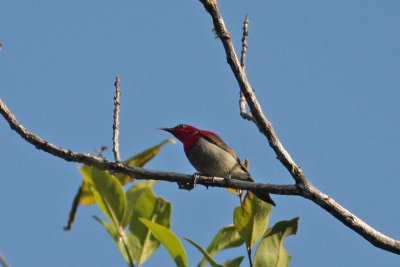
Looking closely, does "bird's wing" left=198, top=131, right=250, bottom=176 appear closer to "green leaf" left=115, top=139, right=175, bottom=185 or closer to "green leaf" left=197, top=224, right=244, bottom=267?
"green leaf" left=115, top=139, right=175, bottom=185

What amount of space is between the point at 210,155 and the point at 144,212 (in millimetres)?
2038

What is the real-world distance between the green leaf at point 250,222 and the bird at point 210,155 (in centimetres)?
229

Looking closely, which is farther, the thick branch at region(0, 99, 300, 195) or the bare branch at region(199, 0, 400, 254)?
the thick branch at region(0, 99, 300, 195)

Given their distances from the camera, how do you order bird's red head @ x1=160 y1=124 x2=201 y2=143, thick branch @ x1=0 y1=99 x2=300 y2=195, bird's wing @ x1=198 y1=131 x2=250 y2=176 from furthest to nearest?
bird's red head @ x1=160 y1=124 x2=201 y2=143 < bird's wing @ x1=198 y1=131 x2=250 y2=176 < thick branch @ x1=0 y1=99 x2=300 y2=195

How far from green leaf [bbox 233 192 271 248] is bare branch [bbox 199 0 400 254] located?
0.69 m

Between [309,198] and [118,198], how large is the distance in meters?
1.76

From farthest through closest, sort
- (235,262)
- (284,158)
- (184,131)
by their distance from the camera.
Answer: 1. (184,131)
2. (235,262)
3. (284,158)

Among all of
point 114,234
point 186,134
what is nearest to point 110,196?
point 114,234

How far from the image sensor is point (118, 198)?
587 cm

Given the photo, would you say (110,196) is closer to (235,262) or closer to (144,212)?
(144,212)

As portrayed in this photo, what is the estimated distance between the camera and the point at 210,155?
793cm

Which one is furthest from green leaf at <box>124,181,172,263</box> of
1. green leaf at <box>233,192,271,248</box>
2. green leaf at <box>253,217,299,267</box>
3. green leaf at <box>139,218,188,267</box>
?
green leaf at <box>253,217,299,267</box>

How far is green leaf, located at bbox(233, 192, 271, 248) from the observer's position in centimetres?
530

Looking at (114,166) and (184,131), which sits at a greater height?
(184,131)
